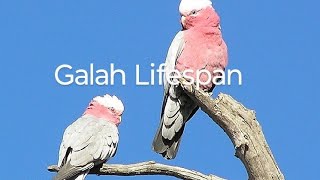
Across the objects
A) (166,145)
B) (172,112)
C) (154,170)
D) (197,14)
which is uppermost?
(197,14)

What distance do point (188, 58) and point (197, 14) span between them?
36cm

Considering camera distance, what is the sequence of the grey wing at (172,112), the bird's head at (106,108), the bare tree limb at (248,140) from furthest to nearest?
1. the grey wing at (172,112)
2. the bird's head at (106,108)
3. the bare tree limb at (248,140)

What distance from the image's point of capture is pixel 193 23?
5191 millimetres

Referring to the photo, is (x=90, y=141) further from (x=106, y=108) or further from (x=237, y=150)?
(x=237, y=150)

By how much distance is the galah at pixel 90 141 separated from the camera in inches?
171

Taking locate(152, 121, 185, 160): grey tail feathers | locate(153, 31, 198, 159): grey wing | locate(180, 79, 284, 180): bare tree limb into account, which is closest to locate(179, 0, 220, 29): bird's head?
locate(153, 31, 198, 159): grey wing

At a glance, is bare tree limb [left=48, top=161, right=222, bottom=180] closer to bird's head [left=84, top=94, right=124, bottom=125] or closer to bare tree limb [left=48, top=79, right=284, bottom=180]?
bare tree limb [left=48, top=79, right=284, bottom=180]

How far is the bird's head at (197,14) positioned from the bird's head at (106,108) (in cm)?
88

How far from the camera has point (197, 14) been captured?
5176 millimetres

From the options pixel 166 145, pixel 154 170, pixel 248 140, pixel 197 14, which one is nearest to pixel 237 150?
pixel 248 140

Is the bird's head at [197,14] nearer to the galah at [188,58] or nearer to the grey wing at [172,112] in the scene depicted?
the galah at [188,58]

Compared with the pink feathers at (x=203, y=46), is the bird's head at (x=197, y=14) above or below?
above

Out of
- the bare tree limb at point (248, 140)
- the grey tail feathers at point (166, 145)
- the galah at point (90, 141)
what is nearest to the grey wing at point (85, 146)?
the galah at point (90, 141)

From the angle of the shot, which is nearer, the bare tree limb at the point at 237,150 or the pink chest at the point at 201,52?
the bare tree limb at the point at 237,150
